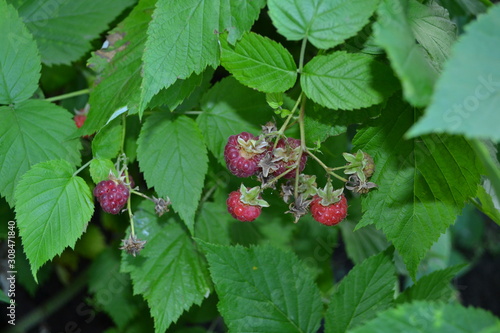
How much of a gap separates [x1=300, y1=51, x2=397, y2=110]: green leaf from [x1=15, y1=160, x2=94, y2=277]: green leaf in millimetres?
439

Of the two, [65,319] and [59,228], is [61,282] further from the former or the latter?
[59,228]

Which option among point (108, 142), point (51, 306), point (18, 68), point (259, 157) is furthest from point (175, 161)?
point (51, 306)

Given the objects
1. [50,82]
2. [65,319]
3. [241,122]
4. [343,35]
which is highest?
[343,35]

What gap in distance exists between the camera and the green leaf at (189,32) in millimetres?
808

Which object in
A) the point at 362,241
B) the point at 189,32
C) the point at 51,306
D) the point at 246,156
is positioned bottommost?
the point at 51,306

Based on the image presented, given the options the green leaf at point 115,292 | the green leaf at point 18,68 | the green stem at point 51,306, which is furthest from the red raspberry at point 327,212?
the green stem at point 51,306

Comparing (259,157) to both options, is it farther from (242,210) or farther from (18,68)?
(18,68)

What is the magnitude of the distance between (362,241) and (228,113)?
70 cm

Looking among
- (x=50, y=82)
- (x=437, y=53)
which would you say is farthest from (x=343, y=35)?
(x=50, y=82)

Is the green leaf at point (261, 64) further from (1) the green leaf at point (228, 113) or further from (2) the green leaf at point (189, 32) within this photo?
(1) the green leaf at point (228, 113)

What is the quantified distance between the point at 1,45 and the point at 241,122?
1.55 ft

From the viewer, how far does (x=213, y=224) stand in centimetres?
112

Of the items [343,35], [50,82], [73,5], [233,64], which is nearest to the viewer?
[343,35]

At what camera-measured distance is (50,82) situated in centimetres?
142
